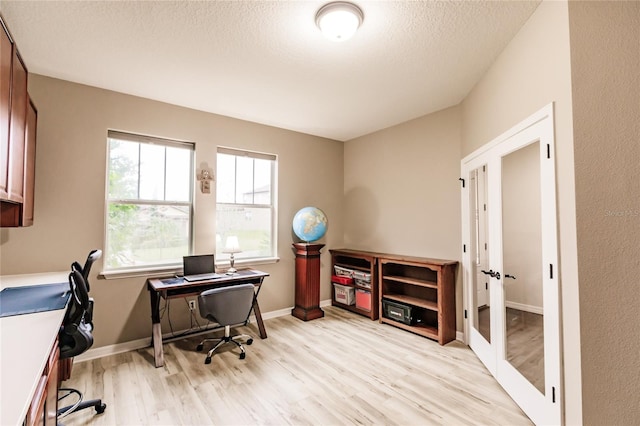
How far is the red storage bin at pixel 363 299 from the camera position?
13.6ft

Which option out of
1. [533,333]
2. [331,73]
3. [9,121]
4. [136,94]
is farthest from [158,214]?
[533,333]

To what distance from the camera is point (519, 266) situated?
2.21m

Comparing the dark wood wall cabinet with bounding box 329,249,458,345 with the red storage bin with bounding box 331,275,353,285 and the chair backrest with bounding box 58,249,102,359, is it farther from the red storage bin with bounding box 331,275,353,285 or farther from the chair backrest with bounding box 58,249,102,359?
the chair backrest with bounding box 58,249,102,359

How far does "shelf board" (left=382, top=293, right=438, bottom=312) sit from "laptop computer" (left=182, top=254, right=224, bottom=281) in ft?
7.10

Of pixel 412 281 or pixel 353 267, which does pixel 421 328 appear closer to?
pixel 412 281

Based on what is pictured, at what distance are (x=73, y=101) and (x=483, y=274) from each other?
14.2 feet

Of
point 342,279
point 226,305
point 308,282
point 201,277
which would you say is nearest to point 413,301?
point 342,279

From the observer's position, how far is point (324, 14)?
6.25 feet

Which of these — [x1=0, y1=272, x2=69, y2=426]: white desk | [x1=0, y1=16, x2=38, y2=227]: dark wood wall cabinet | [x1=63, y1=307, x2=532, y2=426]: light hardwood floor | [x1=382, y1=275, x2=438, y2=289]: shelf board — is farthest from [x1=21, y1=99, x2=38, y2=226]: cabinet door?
[x1=382, y1=275, x2=438, y2=289]: shelf board

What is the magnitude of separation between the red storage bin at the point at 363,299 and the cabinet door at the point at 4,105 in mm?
3727

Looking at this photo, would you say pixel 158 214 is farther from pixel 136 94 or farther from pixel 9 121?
pixel 9 121

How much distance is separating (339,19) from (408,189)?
258cm

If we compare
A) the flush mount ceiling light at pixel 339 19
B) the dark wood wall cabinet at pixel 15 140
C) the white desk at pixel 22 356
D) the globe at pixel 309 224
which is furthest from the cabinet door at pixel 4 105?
the globe at pixel 309 224

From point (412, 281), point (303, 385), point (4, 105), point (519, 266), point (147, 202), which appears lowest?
point (303, 385)
